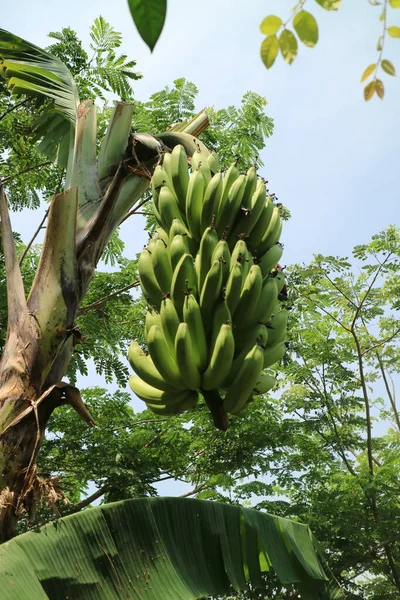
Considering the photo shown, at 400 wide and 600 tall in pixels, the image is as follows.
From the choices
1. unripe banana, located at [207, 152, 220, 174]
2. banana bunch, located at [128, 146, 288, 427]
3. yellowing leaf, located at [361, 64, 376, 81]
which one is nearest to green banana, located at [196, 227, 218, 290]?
banana bunch, located at [128, 146, 288, 427]

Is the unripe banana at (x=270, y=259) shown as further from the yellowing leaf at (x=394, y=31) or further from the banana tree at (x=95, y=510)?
the yellowing leaf at (x=394, y=31)

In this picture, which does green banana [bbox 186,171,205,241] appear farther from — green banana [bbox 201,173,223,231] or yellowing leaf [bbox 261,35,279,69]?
yellowing leaf [bbox 261,35,279,69]

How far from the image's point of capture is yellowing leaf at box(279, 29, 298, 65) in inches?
26.9

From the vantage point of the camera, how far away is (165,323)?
6.54 feet

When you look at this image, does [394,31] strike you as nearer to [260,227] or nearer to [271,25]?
[271,25]

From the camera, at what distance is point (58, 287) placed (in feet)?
7.44

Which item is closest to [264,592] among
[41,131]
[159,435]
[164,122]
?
[159,435]

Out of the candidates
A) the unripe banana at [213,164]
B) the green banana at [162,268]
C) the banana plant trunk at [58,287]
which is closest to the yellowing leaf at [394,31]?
the green banana at [162,268]

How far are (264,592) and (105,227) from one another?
3035 millimetres

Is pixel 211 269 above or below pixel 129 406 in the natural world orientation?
below

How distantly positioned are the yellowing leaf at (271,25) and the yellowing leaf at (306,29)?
1.8 inches

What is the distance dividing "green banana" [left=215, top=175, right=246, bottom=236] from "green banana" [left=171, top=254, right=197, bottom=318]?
0.82 feet

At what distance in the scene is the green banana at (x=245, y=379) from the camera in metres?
1.90

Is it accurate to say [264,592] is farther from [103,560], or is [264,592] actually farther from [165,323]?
[165,323]
